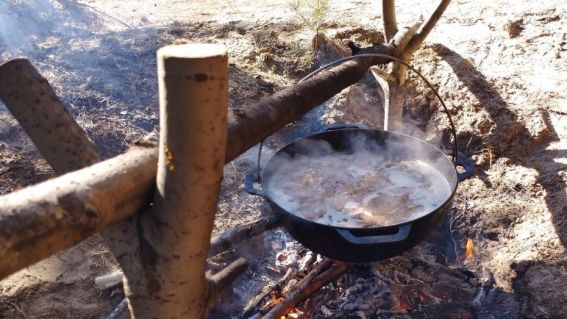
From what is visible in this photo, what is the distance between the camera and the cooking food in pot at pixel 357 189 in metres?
2.49

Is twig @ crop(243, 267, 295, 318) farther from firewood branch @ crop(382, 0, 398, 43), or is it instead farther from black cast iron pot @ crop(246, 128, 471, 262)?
firewood branch @ crop(382, 0, 398, 43)

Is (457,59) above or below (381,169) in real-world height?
above

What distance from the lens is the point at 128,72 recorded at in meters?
5.01

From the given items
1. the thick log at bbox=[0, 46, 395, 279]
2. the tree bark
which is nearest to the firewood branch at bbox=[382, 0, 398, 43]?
the tree bark

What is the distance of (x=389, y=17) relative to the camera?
14.0 feet

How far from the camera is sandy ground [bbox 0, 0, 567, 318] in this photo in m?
A: 2.95

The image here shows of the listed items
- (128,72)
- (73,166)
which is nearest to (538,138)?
(73,166)

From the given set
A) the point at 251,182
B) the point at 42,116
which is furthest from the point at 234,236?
the point at 42,116

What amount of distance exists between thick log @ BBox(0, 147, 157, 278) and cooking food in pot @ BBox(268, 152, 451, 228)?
134 cm

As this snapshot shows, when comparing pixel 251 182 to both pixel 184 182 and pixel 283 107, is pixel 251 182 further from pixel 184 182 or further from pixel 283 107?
Result: pixel 184 182

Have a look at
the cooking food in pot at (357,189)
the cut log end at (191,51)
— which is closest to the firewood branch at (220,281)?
the cut log end at (191,51)

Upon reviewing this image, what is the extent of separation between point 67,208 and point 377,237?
143 cm

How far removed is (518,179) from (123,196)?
3.24 m

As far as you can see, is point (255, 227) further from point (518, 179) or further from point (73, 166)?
point (518, 179)
